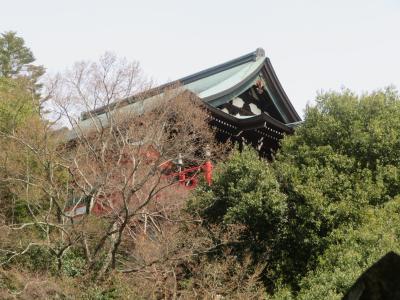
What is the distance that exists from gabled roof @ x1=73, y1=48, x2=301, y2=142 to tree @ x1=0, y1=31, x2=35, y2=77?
1848 centimetres

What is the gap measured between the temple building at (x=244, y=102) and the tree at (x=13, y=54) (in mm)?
18633

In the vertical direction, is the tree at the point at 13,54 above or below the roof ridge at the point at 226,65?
above

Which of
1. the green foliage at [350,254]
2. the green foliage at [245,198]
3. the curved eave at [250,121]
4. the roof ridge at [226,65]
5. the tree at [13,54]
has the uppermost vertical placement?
the tree at [13,54]

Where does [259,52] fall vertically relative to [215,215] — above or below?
above

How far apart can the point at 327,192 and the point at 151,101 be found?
206 inches

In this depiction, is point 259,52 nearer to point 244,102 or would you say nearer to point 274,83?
point 274,83

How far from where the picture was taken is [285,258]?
11.0 meters

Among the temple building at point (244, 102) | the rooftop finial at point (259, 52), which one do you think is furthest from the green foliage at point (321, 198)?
the rooftop finial at point (259, 52)

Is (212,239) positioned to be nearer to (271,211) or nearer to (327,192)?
(271,211)

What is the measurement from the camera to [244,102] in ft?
63.9

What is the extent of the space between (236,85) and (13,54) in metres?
26.2

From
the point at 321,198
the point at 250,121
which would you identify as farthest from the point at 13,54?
the point at 321,198

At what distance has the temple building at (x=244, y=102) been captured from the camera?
→ 1502 centimetres

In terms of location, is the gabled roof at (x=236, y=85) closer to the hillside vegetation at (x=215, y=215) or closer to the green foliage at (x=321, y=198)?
the hillside vegetation at (x=215, y=215)
